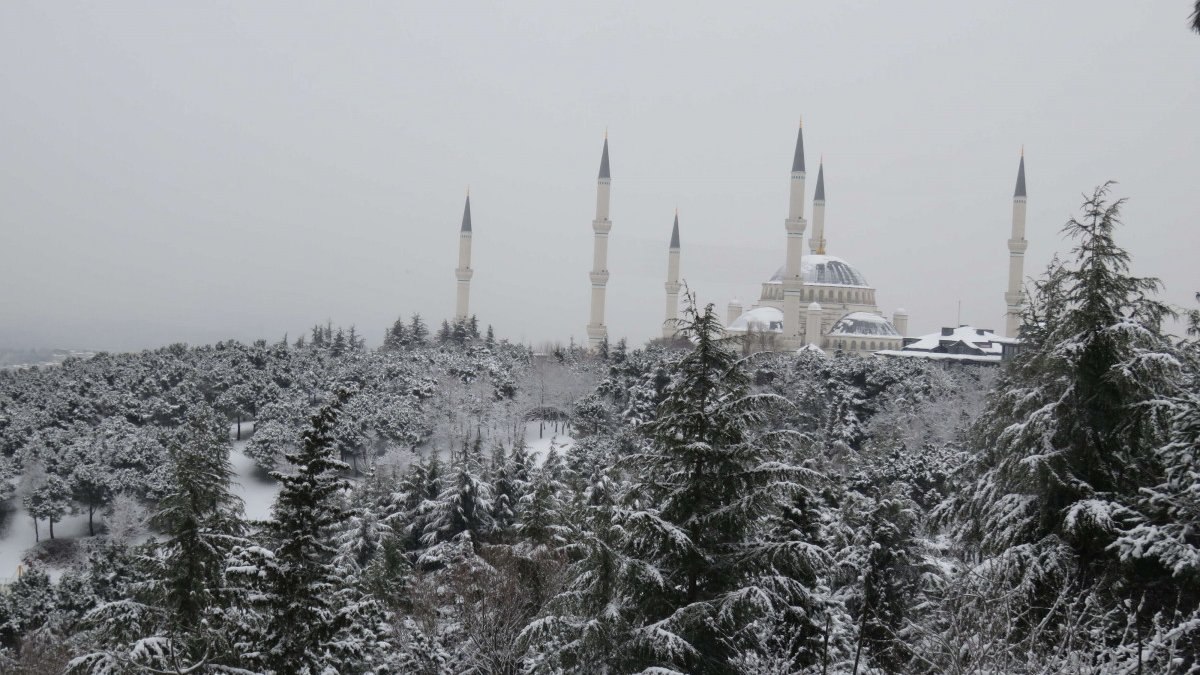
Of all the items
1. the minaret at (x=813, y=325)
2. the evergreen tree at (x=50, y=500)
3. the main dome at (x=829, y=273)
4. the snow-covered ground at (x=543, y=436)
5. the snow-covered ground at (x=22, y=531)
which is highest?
the main dome at (x=829, y=273)

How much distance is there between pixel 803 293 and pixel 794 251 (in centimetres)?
1396

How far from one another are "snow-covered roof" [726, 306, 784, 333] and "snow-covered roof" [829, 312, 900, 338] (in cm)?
481

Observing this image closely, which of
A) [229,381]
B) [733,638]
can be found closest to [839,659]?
[733,638]

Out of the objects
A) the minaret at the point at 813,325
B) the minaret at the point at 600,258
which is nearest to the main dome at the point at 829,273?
the minaret at the point at 813,325

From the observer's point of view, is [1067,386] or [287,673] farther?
[1067,386]

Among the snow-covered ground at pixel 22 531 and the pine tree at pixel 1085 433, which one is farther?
the snow-covered ground at pixel 22 531

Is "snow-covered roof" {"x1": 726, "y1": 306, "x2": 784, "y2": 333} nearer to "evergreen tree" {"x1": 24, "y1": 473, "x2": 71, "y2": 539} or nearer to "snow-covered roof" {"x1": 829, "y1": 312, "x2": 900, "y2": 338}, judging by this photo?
"snow-covered roof" {"x1": 829, "y1": 312, "x2": 900, "y2": 338}

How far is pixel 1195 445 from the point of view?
10227mm

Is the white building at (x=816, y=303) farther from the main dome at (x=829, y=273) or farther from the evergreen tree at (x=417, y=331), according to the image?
the evergreen tree at (x=417, y=331)

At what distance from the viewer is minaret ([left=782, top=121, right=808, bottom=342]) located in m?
78.8

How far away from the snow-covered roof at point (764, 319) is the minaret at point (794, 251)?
375 cm

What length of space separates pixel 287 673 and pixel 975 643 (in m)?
7.73

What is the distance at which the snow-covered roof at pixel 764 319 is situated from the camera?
8631 cm

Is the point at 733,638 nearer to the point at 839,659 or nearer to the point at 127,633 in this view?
the point at 839,659
